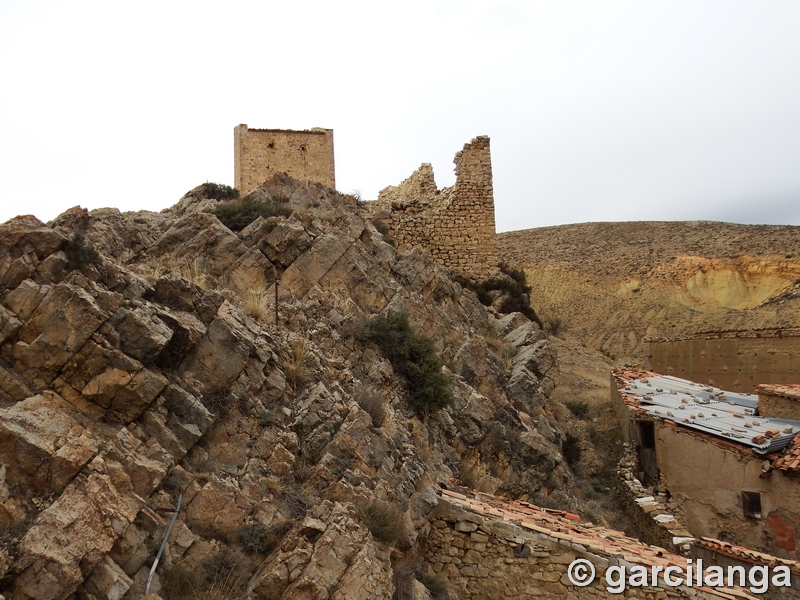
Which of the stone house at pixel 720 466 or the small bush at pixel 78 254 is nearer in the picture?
the small bush at pixel 78 254

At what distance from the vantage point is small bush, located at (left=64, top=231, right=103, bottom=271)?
6.44 metres

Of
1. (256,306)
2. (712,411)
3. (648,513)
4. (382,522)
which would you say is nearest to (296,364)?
(256,306)

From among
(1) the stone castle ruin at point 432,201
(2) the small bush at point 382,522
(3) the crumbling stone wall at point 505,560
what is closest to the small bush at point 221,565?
(2) the small bush at point 382,522

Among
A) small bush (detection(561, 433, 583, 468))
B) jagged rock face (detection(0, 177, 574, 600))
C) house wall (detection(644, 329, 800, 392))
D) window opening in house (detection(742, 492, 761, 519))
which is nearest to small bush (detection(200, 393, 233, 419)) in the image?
jagged rock face (detection(0, 177, 574, 600))

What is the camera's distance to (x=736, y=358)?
1919 cm

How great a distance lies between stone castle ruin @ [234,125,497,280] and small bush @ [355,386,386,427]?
968cm

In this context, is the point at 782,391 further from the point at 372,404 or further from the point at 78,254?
the point at 78,254

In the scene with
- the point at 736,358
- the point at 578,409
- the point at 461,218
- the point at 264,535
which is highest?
the point at 461,218

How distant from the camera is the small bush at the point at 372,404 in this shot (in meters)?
8.02

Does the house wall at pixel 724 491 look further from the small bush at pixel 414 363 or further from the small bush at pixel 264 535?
the small bush at pixel 264 535

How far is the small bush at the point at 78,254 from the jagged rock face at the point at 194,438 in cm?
3

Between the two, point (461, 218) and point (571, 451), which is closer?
point (571, 451)

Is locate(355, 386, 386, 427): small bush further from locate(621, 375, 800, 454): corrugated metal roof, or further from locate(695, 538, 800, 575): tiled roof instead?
locate(621, 375, 800, 454): corrugated metal roof

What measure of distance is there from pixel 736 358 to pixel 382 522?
1621cm
